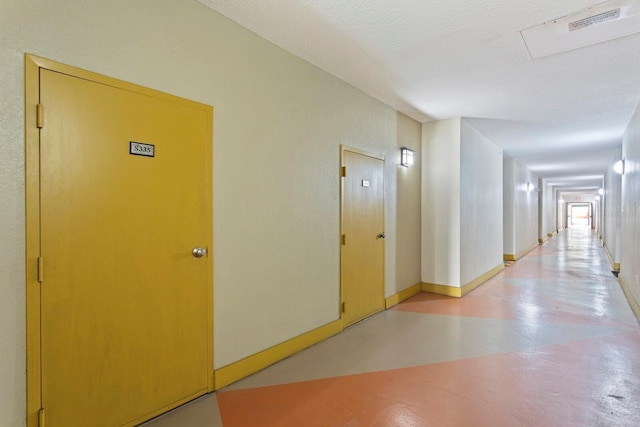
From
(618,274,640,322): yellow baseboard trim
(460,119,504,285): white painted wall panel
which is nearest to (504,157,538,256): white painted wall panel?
(460,119,504,285): white painted wall panel

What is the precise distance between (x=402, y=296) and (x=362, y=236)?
4.67 ft

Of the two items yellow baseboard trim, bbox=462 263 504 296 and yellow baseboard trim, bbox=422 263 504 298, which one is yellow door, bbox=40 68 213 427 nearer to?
yellow baseboard trim, bbox=422 263 504 298

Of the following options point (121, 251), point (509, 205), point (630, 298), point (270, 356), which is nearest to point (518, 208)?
point (509, 205)

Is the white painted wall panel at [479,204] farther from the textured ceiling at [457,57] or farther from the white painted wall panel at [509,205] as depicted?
the white painted wall panel at [509,205]

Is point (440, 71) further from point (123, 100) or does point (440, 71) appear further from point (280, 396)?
point (280, 396)

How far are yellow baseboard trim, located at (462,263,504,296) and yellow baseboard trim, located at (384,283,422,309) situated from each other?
672mm

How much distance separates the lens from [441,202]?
5176mm

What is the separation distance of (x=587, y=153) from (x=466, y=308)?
5954 mm

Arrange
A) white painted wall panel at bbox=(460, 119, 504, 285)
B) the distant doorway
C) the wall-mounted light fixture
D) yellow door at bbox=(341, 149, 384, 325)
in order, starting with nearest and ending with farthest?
yellow door at bbox=(341, 149, 384, 325)
the wall-mounted light fixture
white painted wall panel at bbox=(460, 119, 504, 285)
the distant doorway

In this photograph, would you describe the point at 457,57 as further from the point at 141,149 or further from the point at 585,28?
the point at 141,149

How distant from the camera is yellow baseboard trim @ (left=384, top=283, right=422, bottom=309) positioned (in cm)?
449

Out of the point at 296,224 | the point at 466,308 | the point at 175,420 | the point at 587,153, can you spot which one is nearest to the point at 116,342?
the point at 175,420

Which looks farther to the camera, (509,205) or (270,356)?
(509,205)

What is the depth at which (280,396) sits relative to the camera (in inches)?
93.0
